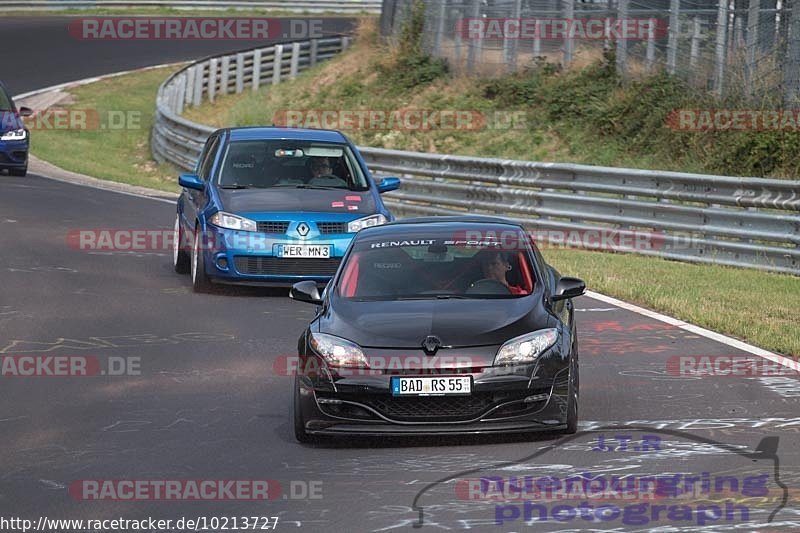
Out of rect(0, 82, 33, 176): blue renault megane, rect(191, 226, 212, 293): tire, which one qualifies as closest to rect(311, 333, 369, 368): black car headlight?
rect(191, 226, 212, 293): tire

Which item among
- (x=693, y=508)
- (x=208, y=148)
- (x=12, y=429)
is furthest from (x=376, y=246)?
(x=208, y=148)

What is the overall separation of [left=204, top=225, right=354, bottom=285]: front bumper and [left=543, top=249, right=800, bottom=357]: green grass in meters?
2.83

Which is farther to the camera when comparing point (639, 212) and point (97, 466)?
point (639, 212)

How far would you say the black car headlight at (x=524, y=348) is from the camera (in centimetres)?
883

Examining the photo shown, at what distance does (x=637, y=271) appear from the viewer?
1744 centimetres

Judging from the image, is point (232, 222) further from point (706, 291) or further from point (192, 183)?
point (706, 291)

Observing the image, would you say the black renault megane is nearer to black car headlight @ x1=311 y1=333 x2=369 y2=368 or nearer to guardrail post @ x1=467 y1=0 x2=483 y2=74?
black car headlight @ x1=311 y1=333 x2=369 y2=368

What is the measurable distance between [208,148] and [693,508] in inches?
440

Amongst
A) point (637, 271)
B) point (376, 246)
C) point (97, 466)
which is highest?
point (376, 246)

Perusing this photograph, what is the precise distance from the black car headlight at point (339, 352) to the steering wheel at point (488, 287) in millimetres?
1109

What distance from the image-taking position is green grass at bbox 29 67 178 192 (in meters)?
32.2

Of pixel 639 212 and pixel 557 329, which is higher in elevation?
pixel 557 329

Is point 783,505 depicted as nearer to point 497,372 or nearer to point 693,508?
point 693,508

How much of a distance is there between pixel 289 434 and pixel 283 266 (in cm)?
621
